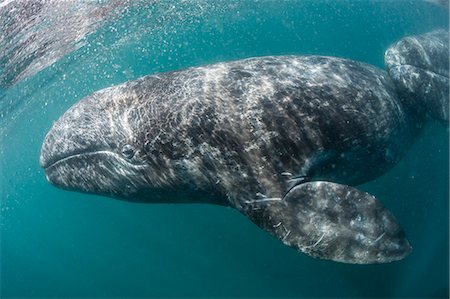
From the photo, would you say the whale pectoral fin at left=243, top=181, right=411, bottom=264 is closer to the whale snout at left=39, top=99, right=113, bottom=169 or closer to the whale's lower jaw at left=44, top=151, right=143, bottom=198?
the whale's lower jaw at left=44, top=151, right=143, bottom=198

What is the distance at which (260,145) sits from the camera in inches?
252

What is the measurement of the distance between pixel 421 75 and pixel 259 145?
5292 millimetres

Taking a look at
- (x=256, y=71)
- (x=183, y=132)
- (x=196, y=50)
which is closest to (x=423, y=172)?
(x=256, y=71)

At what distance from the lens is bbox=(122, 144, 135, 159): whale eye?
23.7 feet

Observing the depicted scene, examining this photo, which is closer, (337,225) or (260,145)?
(337,225)

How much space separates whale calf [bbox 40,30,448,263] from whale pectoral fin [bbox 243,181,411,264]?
1cm

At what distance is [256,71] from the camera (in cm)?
750

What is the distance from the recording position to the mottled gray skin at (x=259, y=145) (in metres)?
5.76

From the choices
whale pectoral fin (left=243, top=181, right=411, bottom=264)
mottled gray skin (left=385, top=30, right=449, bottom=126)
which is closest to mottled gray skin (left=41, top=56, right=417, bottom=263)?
whale pectoral fin (left=243, top=181, right=411, bottom=264)

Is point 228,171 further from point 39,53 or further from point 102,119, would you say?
point 39,53

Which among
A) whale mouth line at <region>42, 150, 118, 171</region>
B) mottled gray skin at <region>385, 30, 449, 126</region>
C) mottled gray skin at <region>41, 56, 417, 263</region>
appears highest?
whale mouth line at <region>42, 150, 118, 171</region>

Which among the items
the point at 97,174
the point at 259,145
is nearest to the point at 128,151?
the point at 97,174

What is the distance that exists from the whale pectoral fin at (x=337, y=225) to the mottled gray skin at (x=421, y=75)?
425 centimetres

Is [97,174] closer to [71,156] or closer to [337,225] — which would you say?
[71,156]
